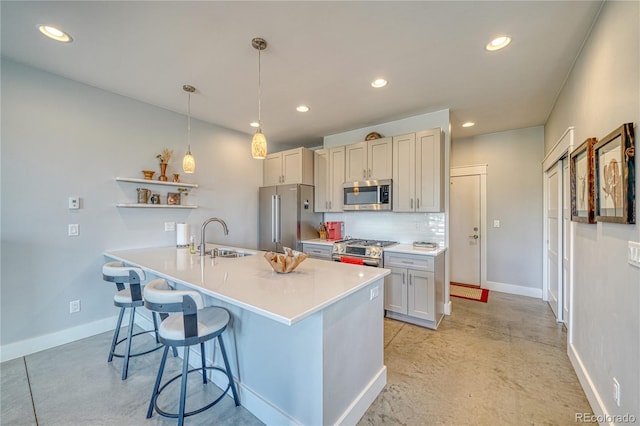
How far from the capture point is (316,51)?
2.17m

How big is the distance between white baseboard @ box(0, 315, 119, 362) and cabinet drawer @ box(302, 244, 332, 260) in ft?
8.22

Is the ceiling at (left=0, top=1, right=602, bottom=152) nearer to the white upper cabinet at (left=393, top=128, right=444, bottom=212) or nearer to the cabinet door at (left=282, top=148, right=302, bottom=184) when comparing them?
the white upper cabinet at (left=393, top=128, right=444, bottom=212)

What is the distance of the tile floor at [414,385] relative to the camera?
68.2 inches

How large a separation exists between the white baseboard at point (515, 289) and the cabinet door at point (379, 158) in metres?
2.76

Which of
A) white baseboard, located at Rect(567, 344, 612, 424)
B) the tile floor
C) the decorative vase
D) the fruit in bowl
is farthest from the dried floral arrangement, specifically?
white baseboard, located at Rect(567, 344, 612, 424)

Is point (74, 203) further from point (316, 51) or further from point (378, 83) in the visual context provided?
point (378, 83)

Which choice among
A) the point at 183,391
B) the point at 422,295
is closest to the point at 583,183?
the point at 422,295

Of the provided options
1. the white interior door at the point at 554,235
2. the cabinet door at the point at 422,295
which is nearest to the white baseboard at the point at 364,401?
the cabinet door at the point at 422,295

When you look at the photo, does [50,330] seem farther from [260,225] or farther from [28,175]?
[260,225]

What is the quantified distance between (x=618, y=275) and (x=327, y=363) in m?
1.73

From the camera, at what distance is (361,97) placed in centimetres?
302

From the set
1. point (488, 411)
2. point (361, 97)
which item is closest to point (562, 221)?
point (488, 411)

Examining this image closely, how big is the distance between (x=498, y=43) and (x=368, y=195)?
83.5 inches

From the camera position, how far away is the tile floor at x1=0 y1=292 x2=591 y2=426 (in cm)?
173
